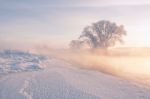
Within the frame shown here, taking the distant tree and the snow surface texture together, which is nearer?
the snow surface texture

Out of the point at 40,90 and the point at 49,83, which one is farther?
the point at 49,83

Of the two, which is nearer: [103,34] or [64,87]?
[64,87]

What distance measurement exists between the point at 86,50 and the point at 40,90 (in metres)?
21.2

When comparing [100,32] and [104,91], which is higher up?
[100,32]

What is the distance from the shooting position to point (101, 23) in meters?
33.6

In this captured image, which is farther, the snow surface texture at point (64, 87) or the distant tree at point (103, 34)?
the distant tree at point (103, 34)

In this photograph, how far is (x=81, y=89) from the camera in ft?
45.5

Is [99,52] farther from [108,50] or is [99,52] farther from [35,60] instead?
[35,60]

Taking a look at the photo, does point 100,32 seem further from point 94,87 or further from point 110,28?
point 94,87

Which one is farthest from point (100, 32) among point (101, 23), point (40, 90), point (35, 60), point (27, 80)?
point (40, 90)

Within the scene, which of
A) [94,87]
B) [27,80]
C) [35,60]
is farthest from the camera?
[35,60]

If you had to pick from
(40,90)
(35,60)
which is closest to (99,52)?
(35,60)

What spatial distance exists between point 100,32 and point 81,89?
783 inches

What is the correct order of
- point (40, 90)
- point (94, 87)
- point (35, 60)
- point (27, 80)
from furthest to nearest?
point (35, 60) → point (27, 80) → point (94, 87) → point (40, 90)
